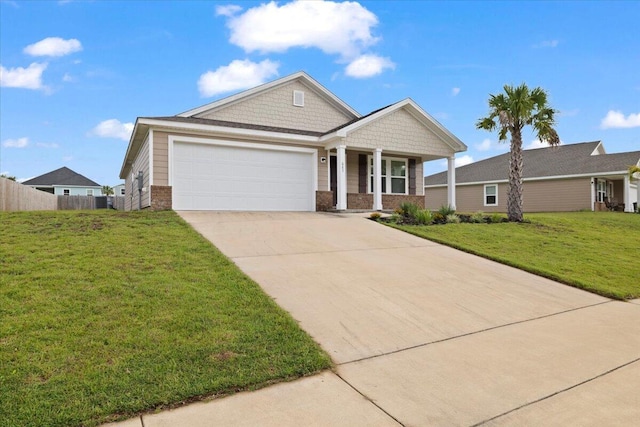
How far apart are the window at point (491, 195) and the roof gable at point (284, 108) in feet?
45.4

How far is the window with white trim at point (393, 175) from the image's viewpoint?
17375mm

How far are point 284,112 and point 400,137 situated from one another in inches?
201

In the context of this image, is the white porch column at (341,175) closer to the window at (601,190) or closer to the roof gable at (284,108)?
the roof gable at (284,108)

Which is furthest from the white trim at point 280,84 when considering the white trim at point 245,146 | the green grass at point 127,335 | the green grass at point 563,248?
the green grass at point 127,335

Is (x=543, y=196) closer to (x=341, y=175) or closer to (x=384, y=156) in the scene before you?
(x=384, y=156)

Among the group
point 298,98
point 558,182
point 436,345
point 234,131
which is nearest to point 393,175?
point 298,98

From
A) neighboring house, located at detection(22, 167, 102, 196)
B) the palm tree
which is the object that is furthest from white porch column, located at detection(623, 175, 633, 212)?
neighboring house, located at detection(22, 167, 102, 196)

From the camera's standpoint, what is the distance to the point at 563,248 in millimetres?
9828

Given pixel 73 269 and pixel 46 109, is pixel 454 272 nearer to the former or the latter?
pixel 73 269

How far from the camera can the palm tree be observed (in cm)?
1427

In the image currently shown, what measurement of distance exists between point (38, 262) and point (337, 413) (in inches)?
204

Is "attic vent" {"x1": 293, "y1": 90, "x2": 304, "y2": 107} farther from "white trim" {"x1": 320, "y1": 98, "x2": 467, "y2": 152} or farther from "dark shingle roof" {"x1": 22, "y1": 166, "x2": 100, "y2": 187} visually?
"dark shingle roof" {"x1": 22, "y1": 166, "x2": 100, "y2": 187}

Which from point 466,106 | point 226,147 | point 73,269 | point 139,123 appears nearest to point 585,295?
point 73,269

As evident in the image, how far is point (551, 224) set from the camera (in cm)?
1380
